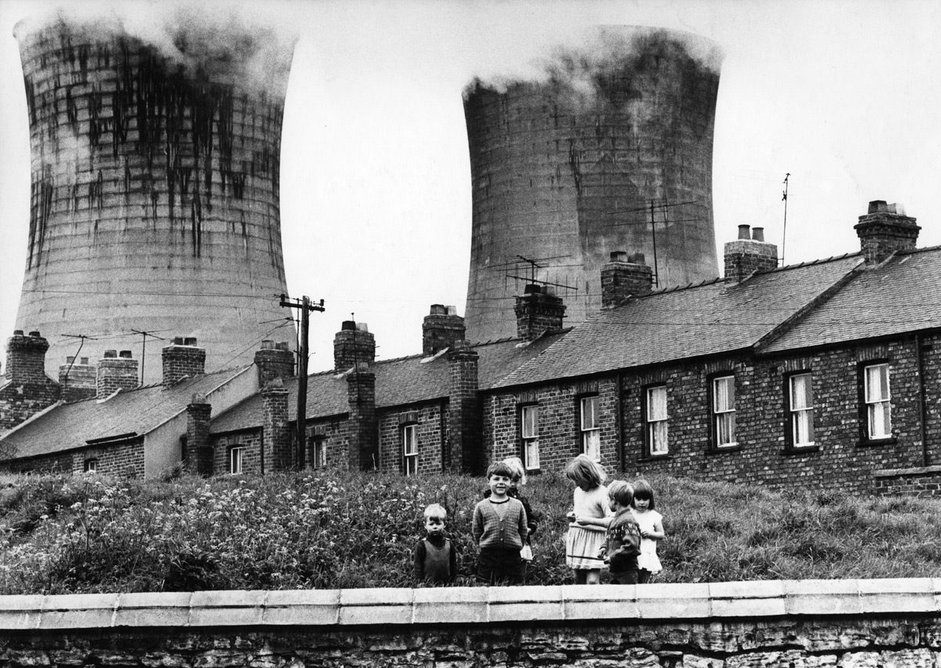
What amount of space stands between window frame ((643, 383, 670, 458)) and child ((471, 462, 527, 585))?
65.4 feet

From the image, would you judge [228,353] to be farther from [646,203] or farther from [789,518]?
[789,518]

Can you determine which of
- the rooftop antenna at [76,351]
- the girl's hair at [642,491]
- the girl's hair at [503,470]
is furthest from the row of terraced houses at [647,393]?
the girl's hair at [503,470]

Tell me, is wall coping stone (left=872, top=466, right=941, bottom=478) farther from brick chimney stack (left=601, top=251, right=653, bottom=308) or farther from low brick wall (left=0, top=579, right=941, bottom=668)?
low brick wall (left=0, top=579, right=941, bottom=668)

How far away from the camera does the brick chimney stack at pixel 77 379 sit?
217 feet

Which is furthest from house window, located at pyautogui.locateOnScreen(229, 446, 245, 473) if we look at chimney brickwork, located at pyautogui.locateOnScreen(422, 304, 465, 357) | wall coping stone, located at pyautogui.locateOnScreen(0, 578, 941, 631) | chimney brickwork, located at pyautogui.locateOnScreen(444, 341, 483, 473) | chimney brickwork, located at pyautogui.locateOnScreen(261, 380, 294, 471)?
wall coping stone, located at pyautogui.locateOnScreen(0, 578, 941, 631)

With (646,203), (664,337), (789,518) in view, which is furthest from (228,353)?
(789,518)

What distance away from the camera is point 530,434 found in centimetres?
Result: 3994

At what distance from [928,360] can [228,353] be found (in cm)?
4222

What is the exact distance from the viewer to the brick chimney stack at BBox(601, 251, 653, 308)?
1732 inches

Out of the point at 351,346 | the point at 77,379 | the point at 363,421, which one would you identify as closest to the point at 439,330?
the point at 351,346

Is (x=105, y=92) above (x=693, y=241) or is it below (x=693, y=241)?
above

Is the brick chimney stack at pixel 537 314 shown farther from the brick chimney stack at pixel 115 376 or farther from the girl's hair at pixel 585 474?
the girl's hair at pixel 585 474

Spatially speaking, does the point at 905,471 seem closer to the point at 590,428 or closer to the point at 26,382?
the point at 590,428

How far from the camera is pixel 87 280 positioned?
69000mm
